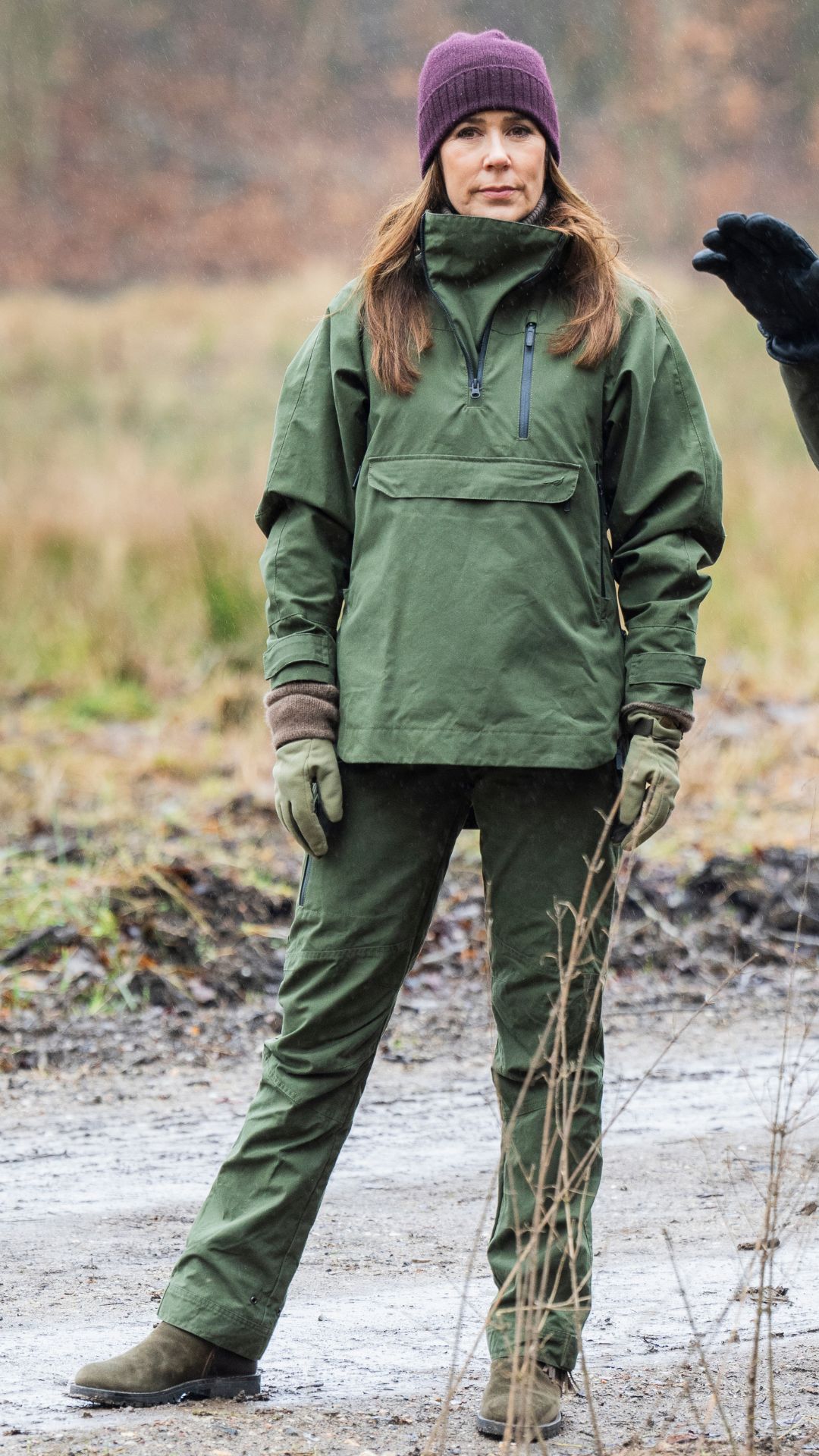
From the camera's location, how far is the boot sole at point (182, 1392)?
289 cm

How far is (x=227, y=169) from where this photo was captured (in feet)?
102

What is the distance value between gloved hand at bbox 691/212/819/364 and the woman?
0.15 m

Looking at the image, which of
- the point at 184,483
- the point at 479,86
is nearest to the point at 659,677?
the point at 479,86

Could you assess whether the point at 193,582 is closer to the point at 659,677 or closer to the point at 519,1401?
the point at 659,677

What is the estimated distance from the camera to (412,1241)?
389cm

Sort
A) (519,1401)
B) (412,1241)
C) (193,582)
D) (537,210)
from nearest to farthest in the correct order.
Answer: (519,1401)
(537,210)
(412,1241)
(193,582)

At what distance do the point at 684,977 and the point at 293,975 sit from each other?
12.4 feet

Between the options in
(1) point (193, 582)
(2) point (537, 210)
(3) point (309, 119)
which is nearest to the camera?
(2) point (537, 210)

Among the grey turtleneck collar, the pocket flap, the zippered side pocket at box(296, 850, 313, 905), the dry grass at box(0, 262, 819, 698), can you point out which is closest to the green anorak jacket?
the pocket flap

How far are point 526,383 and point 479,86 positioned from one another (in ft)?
1.84

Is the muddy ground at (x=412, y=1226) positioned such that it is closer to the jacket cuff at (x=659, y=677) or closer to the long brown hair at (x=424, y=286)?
the jacket cuff at (x=659, y=677)

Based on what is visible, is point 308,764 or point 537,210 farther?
point 537,210

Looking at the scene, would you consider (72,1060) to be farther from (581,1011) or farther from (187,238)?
(187,238)

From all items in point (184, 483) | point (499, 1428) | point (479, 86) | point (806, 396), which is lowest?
point (499, 1428)
